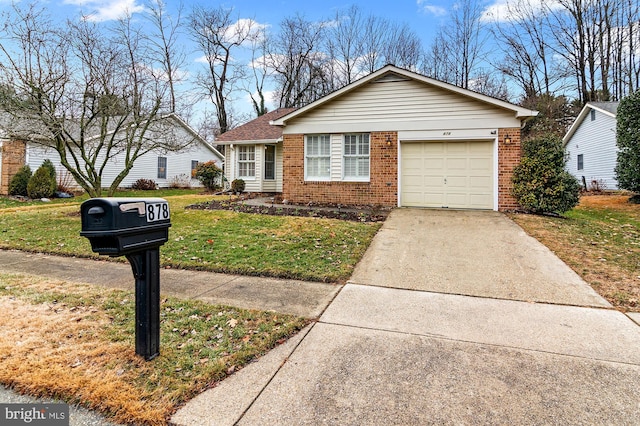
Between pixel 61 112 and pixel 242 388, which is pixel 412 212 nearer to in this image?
pixel 242 388

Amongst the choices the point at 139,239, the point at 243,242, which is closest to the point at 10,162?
the point at 243,242

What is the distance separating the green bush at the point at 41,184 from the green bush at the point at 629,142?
25.9 metres

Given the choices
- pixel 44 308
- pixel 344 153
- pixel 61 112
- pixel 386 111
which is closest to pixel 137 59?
pixel 61 112

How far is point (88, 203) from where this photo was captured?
2.20m

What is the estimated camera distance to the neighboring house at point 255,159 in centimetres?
1703

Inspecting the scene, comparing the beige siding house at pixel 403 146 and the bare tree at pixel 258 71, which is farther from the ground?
the bare tree at pixel 258 71

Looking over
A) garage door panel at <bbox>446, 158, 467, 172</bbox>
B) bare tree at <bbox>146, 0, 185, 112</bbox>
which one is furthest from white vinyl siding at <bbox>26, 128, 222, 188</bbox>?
garage door panel at <bbox>446, 158, 467, 172</bbox>

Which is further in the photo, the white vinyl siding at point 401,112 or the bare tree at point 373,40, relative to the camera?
the bare tree at point 373,40

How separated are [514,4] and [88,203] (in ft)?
116

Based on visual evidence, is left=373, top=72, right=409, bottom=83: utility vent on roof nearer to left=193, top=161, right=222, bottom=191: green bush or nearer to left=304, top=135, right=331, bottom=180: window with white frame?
left=304, top=135, right=331, bottom=180: window with white frame

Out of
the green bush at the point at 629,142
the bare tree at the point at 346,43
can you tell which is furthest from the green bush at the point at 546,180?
the bare tree at the point at 346,43

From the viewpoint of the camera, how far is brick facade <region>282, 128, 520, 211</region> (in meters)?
10.6

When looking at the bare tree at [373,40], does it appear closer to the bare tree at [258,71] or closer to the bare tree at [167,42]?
the bare tree at [258,71]

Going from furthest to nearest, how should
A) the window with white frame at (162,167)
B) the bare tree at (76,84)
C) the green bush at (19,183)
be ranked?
the window with white frame at (162,167) → the green bush at (19,183) → the bare tree at (76,84)
